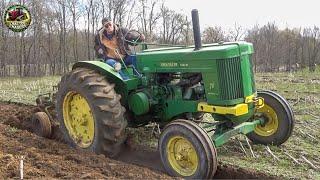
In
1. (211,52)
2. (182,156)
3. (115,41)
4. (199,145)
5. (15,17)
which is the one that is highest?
(15,17)

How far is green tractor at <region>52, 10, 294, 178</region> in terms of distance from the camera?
519cm

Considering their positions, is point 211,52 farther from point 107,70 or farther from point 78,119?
point 78,119

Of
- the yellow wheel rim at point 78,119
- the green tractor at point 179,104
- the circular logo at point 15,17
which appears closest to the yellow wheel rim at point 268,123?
the green tractor at point 179,104

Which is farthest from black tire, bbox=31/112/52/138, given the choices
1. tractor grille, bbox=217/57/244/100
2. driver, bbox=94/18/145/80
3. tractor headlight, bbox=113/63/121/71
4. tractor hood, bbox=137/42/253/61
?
tractor grille, bbox=217/57/244/100

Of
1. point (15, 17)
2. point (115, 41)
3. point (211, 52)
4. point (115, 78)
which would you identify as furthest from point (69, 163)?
point (15, 17)

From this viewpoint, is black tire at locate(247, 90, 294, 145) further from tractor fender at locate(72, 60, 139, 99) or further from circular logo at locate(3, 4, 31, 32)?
circular logo at locate(3, 4, 31, 32)

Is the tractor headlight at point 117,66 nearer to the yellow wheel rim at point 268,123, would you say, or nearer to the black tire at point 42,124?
the black tire at point 42,124

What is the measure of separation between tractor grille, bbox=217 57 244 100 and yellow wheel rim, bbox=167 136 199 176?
0.79 meters

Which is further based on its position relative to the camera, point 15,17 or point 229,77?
point 15,17

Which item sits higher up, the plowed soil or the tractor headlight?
the tractor headlight

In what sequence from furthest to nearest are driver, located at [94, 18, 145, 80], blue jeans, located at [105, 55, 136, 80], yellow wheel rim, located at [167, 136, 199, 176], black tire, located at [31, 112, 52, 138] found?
1. black tire, located at [31, 112, 52, 138]
2. driver, located at [94, 18, 145, 80]
3. blue jeans, located at [105, 55, 136, 80]
4. yellow wheel rim, located at [167, 136, 199, 176]

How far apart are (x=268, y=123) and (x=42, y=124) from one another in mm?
3810

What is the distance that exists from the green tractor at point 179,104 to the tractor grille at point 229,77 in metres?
0.01

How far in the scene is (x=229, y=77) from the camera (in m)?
5.30
